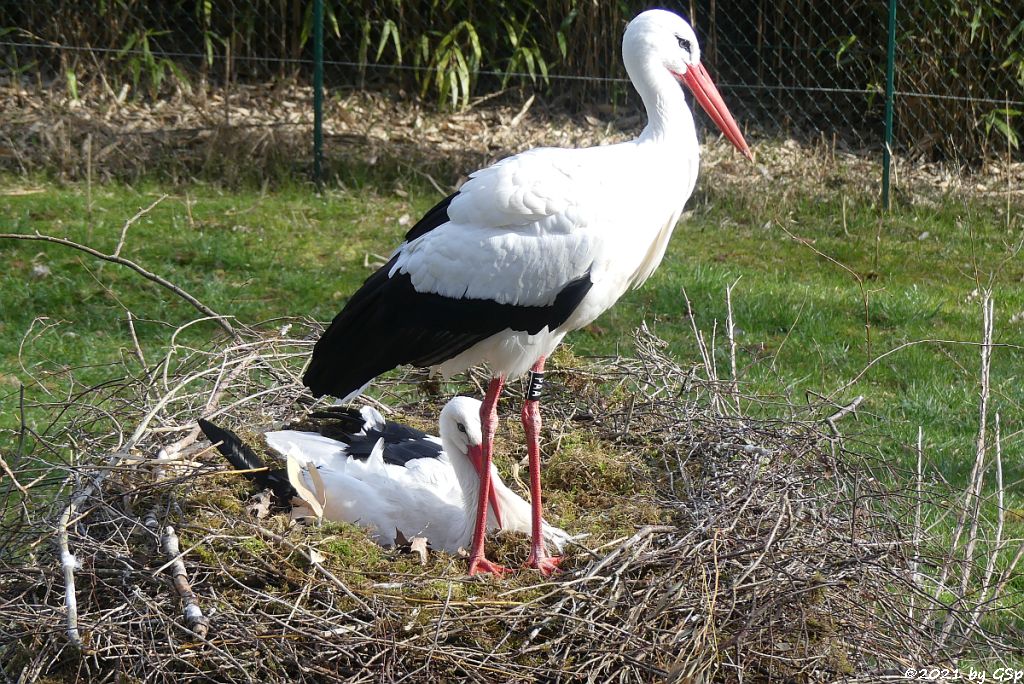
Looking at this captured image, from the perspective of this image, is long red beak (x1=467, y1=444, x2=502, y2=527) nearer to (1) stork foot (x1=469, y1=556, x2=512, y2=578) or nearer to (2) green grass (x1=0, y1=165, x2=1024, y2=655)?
(1) stork foot (x1=469, y1=556, x2=512, y2=578)

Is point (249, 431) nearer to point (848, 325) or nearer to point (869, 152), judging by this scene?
point (848, 325)

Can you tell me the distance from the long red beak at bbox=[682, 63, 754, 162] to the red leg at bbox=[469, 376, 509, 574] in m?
1.14

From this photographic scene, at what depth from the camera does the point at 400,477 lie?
415 centimetres

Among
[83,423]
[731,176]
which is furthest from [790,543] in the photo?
[731,176]

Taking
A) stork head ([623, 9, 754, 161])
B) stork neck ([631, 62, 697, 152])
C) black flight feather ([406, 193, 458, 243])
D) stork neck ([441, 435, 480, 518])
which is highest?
stork head ([623, 9, 754, 161])

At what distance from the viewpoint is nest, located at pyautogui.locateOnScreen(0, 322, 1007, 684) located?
3.12 m

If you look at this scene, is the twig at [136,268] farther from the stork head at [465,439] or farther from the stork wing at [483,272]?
the stork head at [465,439]

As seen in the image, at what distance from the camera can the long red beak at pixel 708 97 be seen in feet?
13.2

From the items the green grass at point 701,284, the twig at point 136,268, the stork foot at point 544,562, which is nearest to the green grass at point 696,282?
the green grass at point 701,284

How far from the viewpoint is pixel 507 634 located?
10.5 feet

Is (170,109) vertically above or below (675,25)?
below

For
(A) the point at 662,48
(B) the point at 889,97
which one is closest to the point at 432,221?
(A) the point at 662,48

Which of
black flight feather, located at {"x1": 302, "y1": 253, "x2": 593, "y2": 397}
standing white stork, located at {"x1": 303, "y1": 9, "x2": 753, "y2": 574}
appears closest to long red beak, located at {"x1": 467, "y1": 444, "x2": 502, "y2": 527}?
standing white stork, located at {"x1": 303, "y1": 9, "x2": 753, "y2": 574}

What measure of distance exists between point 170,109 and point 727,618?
7.35 metres
